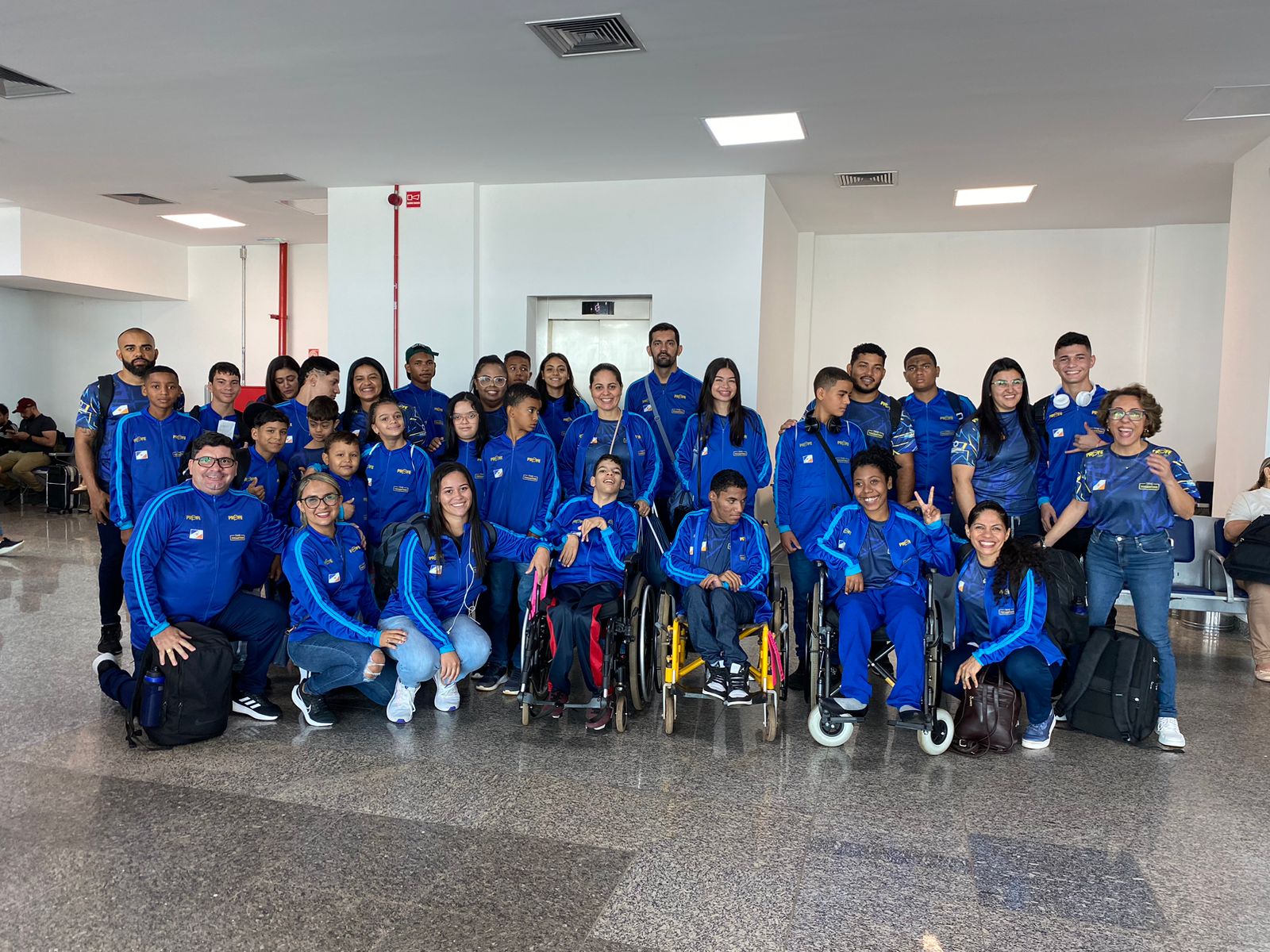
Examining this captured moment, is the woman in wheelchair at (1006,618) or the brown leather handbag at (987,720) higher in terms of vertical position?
the woman in wheelchair at (1006,618)

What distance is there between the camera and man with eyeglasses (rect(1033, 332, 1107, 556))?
13.5 ft

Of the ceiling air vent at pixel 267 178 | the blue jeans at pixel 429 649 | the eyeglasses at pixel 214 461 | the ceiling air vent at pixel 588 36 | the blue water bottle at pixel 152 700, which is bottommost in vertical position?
the blue water bottle at pixel 152 700

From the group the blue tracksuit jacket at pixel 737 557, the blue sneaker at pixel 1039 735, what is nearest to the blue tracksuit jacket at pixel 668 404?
the blue tracksuit jacket at pixel 737 557

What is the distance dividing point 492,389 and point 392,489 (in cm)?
84

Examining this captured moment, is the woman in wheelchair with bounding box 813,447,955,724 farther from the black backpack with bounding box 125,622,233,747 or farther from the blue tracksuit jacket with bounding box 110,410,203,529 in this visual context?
the blue tracksuit jacket with bounding box 110,410,203,529

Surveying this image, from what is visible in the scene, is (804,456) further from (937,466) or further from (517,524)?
(517,524)

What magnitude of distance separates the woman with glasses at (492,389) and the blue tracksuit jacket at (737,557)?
1.25 meters

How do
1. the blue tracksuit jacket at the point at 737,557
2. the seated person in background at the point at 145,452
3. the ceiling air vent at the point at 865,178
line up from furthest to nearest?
the ceiling air vent at the point at 865,178, the seated person in background at the point at 145,452, the blue tracksuit jacket at the point at 737,557

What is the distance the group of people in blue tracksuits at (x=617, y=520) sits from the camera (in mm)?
3617

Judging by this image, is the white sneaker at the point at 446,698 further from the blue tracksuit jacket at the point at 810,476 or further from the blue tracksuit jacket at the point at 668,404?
the blue tracksuit jacket at the point at 668,404

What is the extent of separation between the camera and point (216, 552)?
367cm

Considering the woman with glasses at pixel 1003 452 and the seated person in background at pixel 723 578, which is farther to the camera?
the woman with glasses at pixel 1003 452

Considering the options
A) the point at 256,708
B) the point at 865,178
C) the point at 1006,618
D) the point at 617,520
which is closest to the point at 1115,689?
the point at 1006,618

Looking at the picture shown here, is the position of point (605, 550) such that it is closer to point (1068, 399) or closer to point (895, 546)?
point (895, 546)
